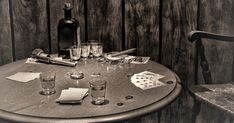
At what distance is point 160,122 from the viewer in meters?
2.63

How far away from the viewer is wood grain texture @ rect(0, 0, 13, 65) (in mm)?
2399

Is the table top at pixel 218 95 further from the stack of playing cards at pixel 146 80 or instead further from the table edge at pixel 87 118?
the table edge at pixel 87 118

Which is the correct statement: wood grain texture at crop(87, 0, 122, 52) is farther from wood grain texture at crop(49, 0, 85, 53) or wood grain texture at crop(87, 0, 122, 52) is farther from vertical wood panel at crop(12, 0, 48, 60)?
vertical wood panel at crop(12, 0, 48, 60)

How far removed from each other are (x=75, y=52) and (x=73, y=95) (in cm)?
59

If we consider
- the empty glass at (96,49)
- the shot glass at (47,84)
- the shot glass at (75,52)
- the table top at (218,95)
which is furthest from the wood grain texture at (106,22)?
the shot glass at (47,84)

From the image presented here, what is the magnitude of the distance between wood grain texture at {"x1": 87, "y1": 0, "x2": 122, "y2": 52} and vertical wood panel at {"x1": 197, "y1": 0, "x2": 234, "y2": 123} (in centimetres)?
57

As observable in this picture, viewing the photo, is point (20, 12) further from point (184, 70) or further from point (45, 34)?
point (184, 70)

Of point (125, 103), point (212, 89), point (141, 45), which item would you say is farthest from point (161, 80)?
point (141, 45)

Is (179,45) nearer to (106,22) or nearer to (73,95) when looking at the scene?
(106,22)

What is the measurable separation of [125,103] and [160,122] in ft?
4.04

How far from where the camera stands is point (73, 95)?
1507mm

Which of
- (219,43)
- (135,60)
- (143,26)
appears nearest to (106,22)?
(143,26)

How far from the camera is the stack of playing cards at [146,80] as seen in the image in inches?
66.2

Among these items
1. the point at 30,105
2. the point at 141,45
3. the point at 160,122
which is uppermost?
the point at 141,45
